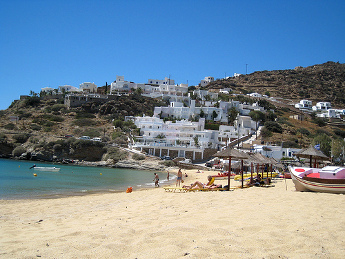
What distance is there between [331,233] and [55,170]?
114 ft

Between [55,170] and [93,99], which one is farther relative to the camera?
[93,99]

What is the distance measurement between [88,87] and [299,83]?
301ft

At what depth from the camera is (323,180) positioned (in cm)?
1166

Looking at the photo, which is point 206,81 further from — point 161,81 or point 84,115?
point 84,115

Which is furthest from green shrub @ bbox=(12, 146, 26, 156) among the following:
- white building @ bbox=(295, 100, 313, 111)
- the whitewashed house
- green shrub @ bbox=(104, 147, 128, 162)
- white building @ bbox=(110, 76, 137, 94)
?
white building @ bbox=(295, 100, 313, 111)

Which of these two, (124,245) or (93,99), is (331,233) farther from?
(93,99)

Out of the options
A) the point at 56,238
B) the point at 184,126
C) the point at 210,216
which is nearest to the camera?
the point at 56,238

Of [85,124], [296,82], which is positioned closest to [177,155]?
[85,124]

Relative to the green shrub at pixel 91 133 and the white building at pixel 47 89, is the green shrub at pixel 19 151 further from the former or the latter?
the white building at pixel 47 89

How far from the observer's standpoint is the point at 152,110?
75.4 meters

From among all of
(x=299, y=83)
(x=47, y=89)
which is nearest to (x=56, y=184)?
(x=47, y=89)

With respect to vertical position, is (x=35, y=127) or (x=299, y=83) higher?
(x=299, y=83)

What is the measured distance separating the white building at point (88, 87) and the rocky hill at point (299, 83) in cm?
5194

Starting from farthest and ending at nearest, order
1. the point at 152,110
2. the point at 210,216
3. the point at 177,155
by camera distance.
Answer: the point at 152,110 < the point at 177,155 < the point at 210,216
